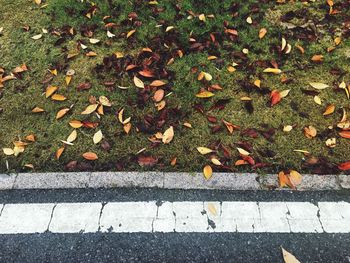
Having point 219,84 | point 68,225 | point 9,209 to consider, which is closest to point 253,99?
point 219,84

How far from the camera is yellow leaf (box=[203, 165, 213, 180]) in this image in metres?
2.52

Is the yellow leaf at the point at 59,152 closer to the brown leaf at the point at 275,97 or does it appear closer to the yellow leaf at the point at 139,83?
the yellow leaf at the point at 139,83

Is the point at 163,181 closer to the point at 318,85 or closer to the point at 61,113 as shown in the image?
the point at 61,113

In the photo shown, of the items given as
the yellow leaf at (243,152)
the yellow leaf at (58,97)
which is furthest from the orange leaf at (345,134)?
the yellow leaf at (58,97)

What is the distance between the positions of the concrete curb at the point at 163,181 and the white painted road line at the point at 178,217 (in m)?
0.13

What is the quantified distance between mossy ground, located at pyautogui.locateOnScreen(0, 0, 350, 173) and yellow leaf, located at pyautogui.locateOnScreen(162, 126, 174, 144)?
0.15 ft

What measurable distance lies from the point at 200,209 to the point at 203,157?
414 millimetres

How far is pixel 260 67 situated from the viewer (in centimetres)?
323

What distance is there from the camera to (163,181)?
2.52 m

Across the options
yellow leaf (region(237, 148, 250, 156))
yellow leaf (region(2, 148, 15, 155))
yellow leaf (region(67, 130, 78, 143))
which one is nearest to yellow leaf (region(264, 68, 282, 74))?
yellow leaf (region(237, 148, 250, 156))

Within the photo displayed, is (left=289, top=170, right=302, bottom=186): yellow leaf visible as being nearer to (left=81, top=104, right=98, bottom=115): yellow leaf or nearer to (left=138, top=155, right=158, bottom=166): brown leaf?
(left=138, top=155, right=158, bottom=166): brown leaf

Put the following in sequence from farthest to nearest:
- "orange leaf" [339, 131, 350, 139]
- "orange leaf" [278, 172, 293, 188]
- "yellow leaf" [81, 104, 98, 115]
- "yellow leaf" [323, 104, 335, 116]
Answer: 1. "yellow leaf" [81, 104, 98, 115]
2. "yellow leaf" [323, 104, 335, 116]
3. "orange leaf" [339, 131, 350, 139]
4. "orange leaf" [278, 172, 293, 188]

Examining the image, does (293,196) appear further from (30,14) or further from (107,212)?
(30,14)

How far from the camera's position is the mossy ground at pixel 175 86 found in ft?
8.78
